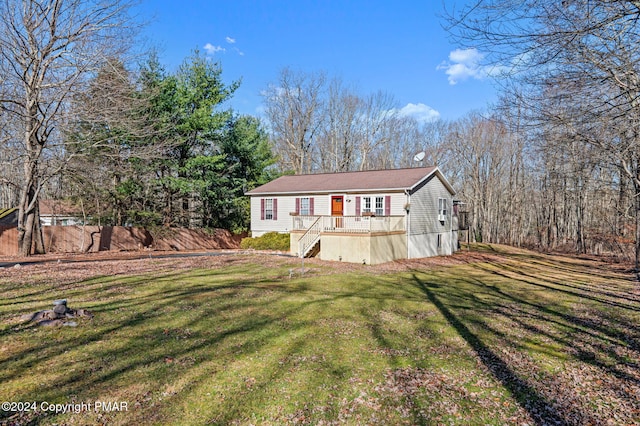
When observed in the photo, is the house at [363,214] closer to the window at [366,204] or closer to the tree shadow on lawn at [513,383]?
the window at [366,204]

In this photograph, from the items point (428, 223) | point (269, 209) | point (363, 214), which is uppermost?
point (269, 209)

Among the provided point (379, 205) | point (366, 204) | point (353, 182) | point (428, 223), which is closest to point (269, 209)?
point (353, 182)

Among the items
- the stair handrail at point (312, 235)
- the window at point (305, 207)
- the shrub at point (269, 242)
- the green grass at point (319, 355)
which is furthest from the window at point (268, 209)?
the green grass at point (319, 355)

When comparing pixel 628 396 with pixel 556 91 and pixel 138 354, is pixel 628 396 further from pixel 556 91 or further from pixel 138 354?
→ pixel 138 354

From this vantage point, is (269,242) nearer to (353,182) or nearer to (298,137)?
(353,182)

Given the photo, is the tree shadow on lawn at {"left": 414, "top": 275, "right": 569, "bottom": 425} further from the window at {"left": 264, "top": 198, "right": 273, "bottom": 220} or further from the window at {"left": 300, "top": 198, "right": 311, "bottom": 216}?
the window at {"left": 264, "top": 198, "right": 273, "bottom": 220}

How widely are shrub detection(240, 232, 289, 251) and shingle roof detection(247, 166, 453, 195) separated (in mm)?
2840

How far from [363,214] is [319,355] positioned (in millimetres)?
11307

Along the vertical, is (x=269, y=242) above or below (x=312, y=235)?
below

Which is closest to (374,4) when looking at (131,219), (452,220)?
(452,220)

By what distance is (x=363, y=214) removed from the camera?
1636cm

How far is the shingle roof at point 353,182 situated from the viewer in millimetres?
18736

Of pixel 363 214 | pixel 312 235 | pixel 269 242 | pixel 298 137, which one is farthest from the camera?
pixel 298 137

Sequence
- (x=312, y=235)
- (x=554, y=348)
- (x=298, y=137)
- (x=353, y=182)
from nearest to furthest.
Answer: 1. (x=554, y=348)
2. (x=312, y=235)
3. (x=353, y=182)
4. (x=298, y=137)
